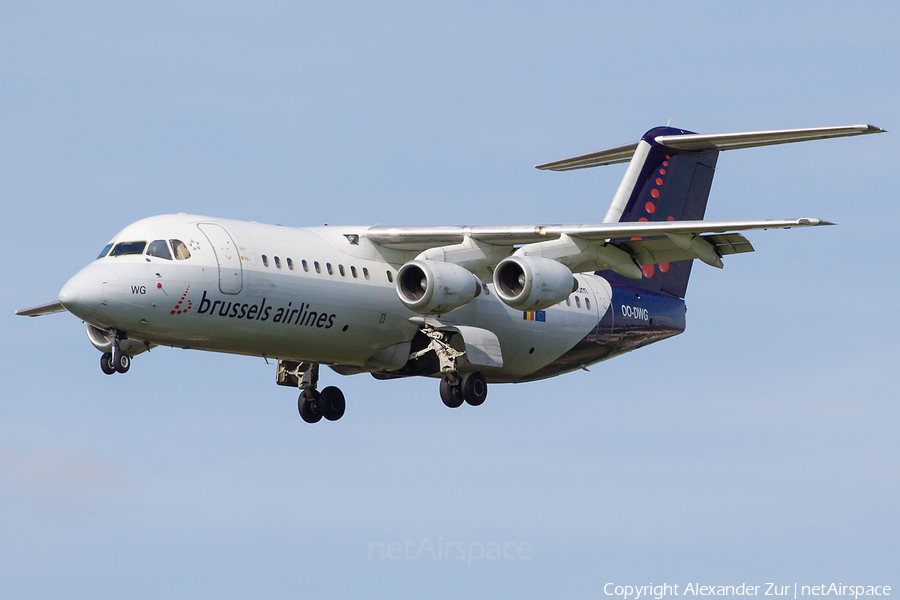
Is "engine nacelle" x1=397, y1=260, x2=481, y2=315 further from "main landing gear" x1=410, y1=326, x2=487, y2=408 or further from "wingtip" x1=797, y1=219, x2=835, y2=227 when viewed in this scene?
"wingtip" x1=797, y1=219, x2=835, y2=227

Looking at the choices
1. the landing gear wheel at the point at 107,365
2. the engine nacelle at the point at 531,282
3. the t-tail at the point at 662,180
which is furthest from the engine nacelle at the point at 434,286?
the t-tail at the point at 662,180

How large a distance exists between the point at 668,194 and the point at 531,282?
569cm

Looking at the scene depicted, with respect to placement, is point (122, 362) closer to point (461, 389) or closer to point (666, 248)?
point (461, 389)

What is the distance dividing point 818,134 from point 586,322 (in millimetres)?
4774

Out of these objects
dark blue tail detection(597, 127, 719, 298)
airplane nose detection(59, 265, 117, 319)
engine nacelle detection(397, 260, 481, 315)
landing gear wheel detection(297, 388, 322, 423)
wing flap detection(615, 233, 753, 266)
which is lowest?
landing gear wheel detection(297, 388, 322, 423)

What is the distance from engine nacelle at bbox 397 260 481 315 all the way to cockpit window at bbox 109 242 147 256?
11.5 ft

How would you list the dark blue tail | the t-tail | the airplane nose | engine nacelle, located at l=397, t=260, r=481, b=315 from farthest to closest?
1. the dark blue tail
2. the t-tail
3. engine nacelle, located at l=397, t=260, r=481, b=315
4. the airplane nose

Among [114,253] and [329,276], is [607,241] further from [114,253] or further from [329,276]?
[114,253]

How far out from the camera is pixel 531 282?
63.2 ft

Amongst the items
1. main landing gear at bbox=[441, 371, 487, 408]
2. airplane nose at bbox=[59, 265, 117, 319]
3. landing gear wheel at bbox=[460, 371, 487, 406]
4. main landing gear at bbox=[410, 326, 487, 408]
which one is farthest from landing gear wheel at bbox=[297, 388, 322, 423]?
airplane nose at bbox=[59, 265, 117, 319]

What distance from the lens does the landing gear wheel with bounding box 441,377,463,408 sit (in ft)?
68.2

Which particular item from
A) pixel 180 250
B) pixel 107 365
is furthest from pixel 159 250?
pixel 107 365

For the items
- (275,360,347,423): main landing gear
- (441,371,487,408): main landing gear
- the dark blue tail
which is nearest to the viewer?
(441,371,487,408): main landing gear

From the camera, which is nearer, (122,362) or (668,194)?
(122,362)
